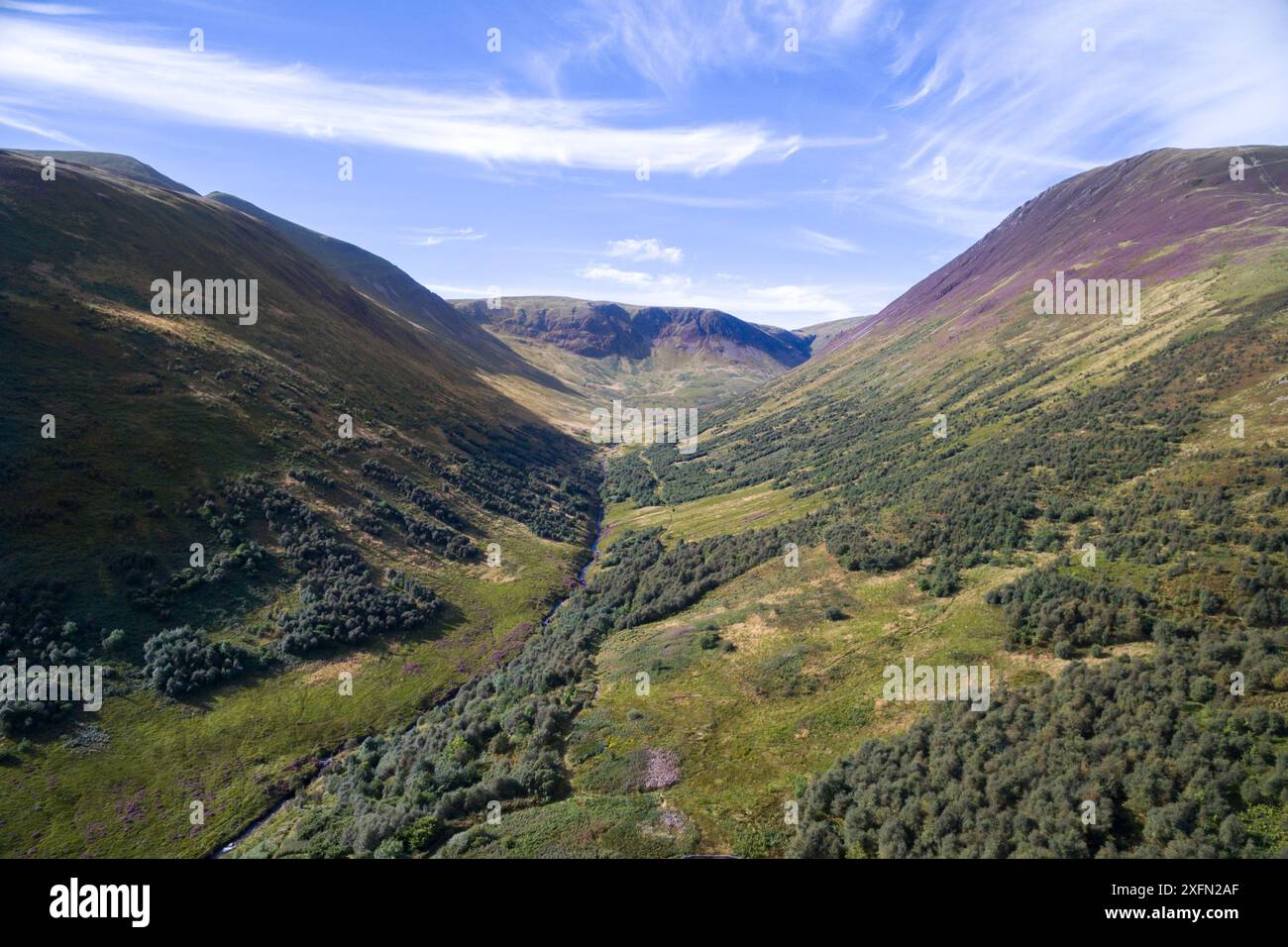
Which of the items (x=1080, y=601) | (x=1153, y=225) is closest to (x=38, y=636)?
(x=1080, y=601)

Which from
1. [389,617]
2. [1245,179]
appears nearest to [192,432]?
[389,617]

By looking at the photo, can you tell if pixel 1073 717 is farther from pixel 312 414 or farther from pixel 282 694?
pixel 312 414

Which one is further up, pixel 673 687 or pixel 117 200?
pixel 117 200

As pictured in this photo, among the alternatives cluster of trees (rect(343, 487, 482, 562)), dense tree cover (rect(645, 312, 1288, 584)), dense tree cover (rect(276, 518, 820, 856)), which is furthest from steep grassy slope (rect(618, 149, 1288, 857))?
cluster of trees (rect(343, 487, 482, 562))

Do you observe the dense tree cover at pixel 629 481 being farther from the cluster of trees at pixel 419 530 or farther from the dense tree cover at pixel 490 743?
the dense tree cover at pixel 490 743

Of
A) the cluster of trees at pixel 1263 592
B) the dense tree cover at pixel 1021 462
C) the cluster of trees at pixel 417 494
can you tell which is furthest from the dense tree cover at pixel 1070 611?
the cluster of trees at pixel 417 494
